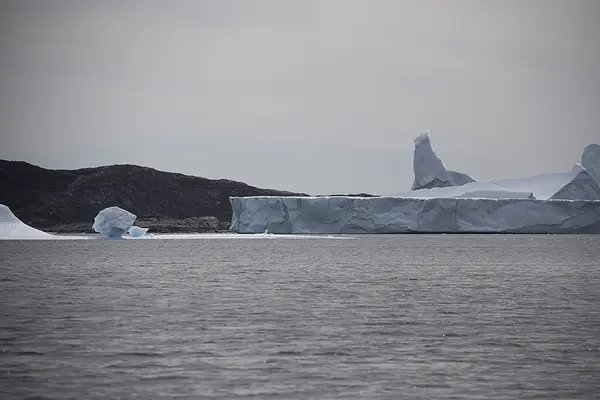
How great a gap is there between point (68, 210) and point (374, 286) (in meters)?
58.9

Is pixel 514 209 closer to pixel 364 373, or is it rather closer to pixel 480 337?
pixel 480 337

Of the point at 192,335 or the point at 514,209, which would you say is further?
the point at 514,209

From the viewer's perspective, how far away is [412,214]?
45094 millimetres

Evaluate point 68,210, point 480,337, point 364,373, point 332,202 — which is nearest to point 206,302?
point 480,337

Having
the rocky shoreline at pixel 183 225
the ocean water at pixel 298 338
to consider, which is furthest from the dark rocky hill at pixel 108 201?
the ocean water at pixel 298 338

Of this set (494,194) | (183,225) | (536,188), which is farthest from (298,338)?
(183,225)

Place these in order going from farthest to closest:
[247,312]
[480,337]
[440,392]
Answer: [247,312] < [480,337] < [440,392]

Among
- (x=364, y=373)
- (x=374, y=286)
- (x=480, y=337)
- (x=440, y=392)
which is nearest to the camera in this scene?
(x=440, y=392)

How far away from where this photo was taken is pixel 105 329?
12.3 m

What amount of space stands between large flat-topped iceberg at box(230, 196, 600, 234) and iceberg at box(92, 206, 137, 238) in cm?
766

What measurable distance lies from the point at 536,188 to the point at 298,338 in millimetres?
42789

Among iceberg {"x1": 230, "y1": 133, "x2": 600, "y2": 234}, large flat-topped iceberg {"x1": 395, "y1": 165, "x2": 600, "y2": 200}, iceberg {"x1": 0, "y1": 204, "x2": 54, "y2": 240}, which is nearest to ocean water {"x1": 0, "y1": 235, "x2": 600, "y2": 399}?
iceberg {"x1": 0, "y1": 204, "x2": 54, "y2": 240}

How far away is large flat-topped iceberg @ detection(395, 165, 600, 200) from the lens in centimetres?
4759

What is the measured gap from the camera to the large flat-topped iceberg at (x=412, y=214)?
4503 centimetres
